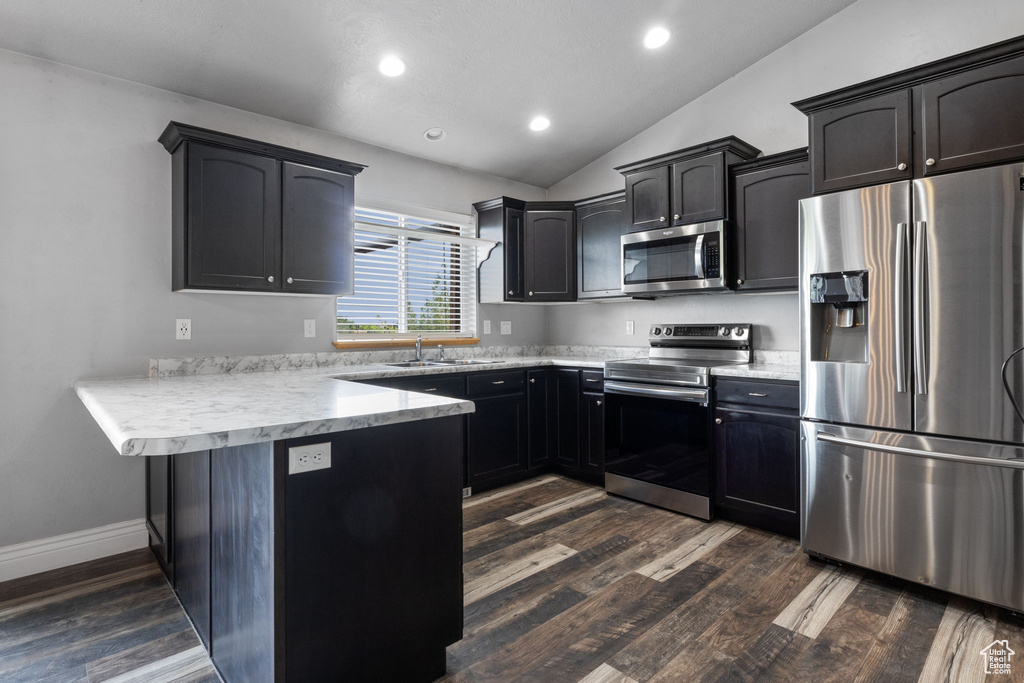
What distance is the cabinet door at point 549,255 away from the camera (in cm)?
428

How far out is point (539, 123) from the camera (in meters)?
3.85

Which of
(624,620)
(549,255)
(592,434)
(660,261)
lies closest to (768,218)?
(660,261)

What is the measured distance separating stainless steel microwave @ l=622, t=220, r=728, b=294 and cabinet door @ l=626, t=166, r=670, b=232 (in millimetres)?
68

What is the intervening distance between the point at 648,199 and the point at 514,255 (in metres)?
1.12

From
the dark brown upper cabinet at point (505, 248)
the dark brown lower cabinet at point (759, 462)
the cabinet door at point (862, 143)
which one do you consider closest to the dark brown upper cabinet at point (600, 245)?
the dark brown upper cabinet at point (505, 248)

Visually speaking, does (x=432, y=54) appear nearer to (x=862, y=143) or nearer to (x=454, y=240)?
(x=454, y=240)

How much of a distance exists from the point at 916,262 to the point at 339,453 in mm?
2402

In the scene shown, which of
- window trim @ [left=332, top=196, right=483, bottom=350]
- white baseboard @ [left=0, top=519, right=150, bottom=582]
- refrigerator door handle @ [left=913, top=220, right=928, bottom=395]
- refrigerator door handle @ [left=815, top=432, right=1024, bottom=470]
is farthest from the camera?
window trim @ [left=332, top=196, right=483, bottom=350]

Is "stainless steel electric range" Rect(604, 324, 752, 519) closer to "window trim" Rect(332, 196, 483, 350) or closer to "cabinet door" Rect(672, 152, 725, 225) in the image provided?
"cabinet door" Rect(672, 152, 725, 225)

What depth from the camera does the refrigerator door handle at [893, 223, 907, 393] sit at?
2285 millimetres

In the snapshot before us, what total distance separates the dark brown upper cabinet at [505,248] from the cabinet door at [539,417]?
69 centimetres

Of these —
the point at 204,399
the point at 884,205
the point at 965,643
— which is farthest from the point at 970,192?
the point at 204,399

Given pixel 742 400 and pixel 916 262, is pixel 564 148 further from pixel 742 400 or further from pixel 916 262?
pixel 916 262

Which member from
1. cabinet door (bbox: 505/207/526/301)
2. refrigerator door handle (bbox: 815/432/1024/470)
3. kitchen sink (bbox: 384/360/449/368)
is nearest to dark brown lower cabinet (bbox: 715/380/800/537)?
refrigerator door handle (bbox: 815/432/1024/470)
